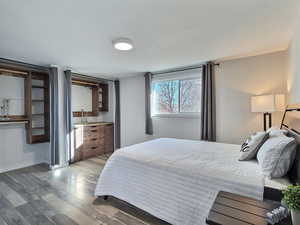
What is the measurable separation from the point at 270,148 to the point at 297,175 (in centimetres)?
26

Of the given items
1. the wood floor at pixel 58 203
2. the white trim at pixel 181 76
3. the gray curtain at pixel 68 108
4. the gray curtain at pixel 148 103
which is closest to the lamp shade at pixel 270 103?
the white trim at pixel 181 76

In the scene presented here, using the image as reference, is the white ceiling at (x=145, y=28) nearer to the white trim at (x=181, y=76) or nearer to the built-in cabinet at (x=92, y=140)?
the white trim at (x=181, y=76)

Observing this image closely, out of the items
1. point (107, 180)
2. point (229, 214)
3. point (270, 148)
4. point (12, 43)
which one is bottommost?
point (107, 180)

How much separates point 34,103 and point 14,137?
833 mm

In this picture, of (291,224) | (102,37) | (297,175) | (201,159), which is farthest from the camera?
(102,37)

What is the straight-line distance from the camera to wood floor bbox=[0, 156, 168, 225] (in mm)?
1901

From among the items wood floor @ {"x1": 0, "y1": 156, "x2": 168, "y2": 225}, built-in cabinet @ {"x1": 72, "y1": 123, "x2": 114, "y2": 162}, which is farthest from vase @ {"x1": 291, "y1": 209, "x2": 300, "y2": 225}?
built-in cabinet @ {"x1": 72, "y1": 123, "x2": 114, "y2": 162}

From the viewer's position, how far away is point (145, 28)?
1995 millimetres

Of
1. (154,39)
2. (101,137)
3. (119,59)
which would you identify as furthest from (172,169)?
(101,137)

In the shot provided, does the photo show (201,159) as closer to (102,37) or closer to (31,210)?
(102,37)

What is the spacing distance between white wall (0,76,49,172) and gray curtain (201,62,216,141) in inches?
156

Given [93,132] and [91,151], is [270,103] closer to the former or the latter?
[93,132]

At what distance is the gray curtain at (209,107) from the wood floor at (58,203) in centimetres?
197

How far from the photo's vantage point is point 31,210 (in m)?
2.08
